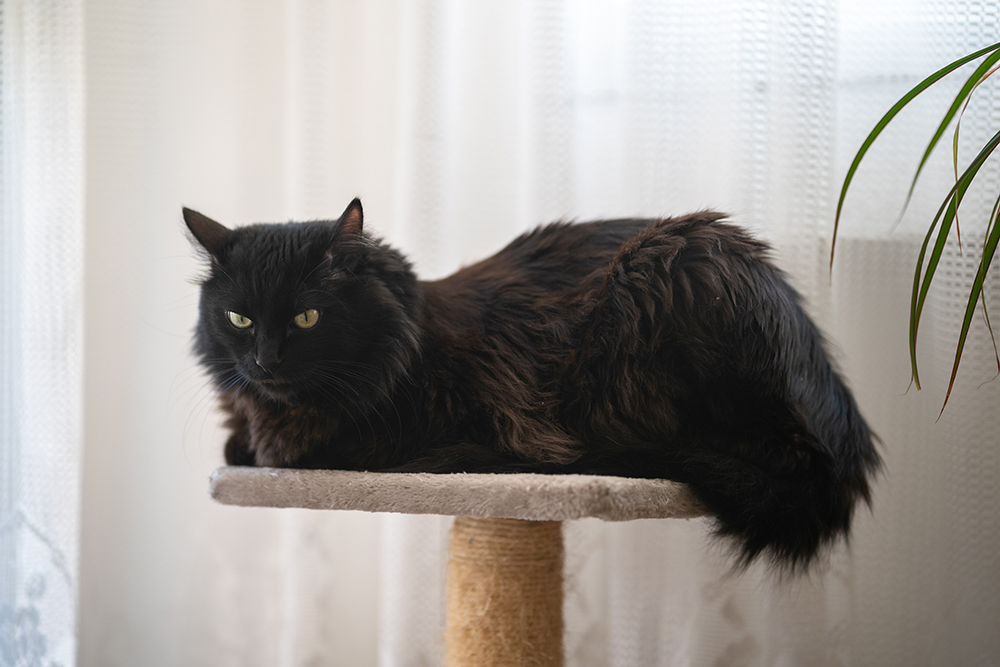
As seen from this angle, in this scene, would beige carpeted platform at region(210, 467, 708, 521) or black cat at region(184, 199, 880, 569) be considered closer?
beige carpeted platform at region(210, 467, 708, 521)

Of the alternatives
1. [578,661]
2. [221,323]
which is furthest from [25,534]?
[578,661]

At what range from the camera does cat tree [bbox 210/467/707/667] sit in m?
0.85

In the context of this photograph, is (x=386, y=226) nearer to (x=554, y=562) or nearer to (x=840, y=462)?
(x=554, y=562)

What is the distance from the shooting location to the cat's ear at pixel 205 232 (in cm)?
99

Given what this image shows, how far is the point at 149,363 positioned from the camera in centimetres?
165

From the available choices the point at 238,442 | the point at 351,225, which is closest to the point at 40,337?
the point at 238,442

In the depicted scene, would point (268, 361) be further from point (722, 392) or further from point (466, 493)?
point (722, 392)

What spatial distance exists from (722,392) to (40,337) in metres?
1.38

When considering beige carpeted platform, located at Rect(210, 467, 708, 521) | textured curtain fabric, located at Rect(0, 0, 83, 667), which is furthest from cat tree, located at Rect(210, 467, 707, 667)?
textured curtain fabric, located at Rect(0, 0, 83, 667)

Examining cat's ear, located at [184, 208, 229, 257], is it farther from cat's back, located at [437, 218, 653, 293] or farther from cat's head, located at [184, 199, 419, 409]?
cat's back, located at [437, 218, 653, 293]

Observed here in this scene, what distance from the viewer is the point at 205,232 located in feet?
3.28

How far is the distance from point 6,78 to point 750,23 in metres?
1.55

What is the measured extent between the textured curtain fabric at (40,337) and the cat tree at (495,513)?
748 millimetres

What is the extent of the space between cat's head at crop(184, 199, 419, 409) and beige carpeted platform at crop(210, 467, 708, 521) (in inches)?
4.7
